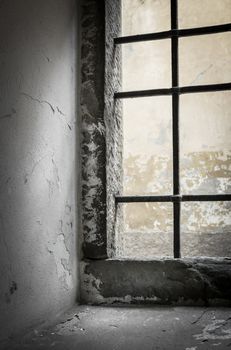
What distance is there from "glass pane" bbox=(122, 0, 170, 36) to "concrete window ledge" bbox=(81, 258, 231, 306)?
198 inches

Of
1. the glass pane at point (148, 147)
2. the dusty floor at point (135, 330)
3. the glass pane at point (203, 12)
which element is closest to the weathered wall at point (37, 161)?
the dusty floor at point (135, 330)

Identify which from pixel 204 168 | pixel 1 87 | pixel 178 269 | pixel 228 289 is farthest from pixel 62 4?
pixel 204 168

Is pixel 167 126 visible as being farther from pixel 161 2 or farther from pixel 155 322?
pixel 155 322

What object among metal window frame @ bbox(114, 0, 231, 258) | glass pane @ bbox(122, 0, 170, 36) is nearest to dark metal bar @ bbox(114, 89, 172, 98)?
metal window frame @ bbox(114, 0, 231, 258)

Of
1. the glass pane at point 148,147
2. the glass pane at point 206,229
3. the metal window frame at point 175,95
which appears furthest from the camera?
the glass pane at point 148,147

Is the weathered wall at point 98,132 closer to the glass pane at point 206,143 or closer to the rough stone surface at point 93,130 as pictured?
the rough stone surface at point 93,130

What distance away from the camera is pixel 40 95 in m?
1.11

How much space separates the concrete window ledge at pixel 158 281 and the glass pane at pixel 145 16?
5.02 metres

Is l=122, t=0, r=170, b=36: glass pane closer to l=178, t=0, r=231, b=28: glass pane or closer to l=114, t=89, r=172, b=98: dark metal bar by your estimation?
l=178, t=0, r=231, b=28: glass pane

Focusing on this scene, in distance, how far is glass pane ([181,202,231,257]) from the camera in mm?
5352

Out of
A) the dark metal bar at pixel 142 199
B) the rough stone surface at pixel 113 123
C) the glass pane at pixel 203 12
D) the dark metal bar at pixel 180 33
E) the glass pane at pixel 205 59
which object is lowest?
the dark metal bar at pixel 142 199

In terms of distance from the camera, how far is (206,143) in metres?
5.73

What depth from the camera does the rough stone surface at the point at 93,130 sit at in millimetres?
1373

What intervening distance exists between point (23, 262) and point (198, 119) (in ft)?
17.3
